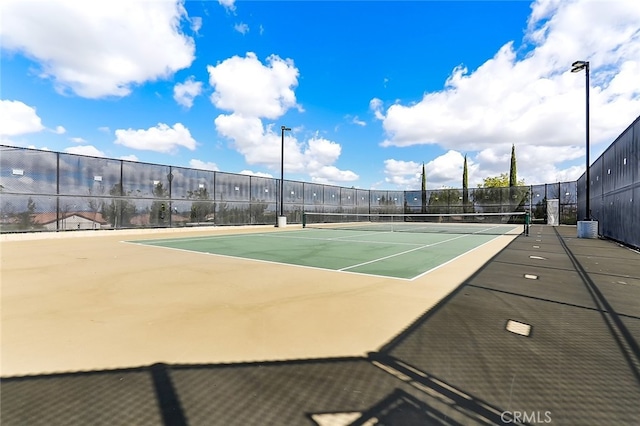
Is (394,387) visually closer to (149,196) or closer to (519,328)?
(519,328)

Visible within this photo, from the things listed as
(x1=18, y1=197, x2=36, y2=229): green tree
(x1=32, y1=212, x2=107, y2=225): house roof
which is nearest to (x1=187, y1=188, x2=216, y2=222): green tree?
(x1=32, y1=212, x2=107, y2=225): house roof

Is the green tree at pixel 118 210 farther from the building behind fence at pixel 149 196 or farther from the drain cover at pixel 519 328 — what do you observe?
the drain cover at pixel 519 328

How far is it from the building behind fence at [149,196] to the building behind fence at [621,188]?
15.3 m

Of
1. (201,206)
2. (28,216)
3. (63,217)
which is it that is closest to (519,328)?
(28,216)

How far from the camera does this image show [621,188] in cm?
1284

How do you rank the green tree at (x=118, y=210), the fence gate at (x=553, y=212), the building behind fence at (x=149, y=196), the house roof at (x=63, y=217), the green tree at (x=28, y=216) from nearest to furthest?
the green tree at (x=28, y=216)
the building behind fence at (x=149, y=196)
the house roof at (x=63, y=217)
the green tree at (x=118, y=210)
the fence gate at (x=553, y=212)

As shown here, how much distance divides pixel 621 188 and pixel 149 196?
76.7 ft

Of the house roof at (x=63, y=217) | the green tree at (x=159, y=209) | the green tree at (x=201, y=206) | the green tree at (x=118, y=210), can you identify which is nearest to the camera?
the house roof at (x=63, y=217)

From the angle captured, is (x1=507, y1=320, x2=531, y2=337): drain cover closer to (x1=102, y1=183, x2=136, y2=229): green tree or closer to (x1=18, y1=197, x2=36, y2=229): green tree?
(x1=18, y1=197, x2=36, y2=229): green tree

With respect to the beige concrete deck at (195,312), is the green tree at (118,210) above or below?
above

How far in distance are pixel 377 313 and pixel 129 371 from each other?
2.78 meters

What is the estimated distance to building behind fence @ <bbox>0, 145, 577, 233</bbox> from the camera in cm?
1420

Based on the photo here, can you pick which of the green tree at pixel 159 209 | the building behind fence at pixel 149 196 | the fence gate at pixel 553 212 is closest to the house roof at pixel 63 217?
the building behind fence at pixel 149 196

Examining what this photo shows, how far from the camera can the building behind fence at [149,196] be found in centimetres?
1420
